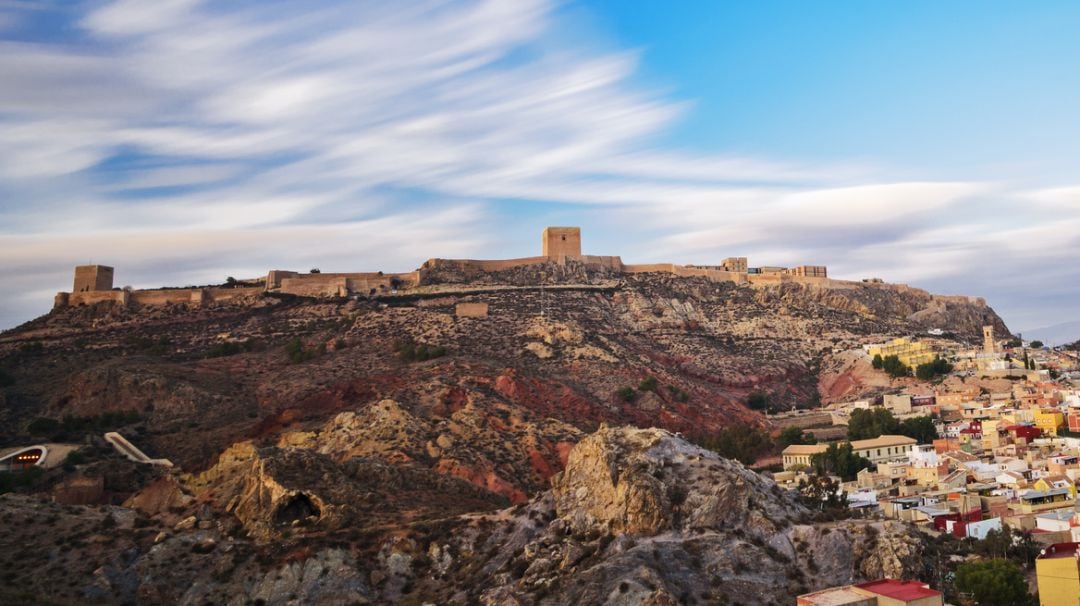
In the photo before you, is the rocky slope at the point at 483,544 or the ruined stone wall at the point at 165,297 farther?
the ruined stone wall at the point at 165,297

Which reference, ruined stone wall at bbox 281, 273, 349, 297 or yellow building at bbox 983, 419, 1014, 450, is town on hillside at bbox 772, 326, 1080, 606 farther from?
ruined stone wall at bbox 281, 273, 349, 297

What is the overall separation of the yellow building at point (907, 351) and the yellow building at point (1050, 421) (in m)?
20.2

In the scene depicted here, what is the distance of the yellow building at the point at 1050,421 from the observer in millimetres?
55156

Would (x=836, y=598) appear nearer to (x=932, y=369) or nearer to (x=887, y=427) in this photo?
(x=887, y=427)

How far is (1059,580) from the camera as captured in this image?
89.4ft

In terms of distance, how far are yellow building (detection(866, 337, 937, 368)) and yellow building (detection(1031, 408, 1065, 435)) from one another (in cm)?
2024

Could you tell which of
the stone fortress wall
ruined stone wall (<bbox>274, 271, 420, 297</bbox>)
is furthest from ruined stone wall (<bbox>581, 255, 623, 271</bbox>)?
ruined stone wall (<bbox>274, 271, 420, 297</bbox>)

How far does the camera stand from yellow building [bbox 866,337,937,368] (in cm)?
7812

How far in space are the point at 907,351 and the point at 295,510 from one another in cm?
5714

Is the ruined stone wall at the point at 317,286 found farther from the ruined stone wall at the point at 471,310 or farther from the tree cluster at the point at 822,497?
the tree cluster at the point at 822,497

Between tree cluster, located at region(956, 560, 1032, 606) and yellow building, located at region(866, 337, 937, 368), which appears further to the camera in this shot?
yellow building, located at region(866, 337, 937, 368)

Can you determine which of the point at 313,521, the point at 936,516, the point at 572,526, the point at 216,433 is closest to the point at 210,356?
the point at 216,433

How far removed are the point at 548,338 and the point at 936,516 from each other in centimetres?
3567

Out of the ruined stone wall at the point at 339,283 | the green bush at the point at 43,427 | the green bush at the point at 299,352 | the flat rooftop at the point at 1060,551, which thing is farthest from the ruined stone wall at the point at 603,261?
the flat rooftop at the point at 1060,551
